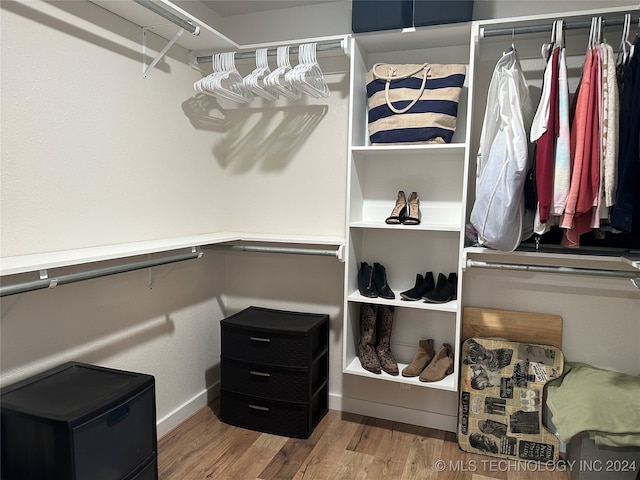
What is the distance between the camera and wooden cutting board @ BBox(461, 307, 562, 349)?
2.20 metres

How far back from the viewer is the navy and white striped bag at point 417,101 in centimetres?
207

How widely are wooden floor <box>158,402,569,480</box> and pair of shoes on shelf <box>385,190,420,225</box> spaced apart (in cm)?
115

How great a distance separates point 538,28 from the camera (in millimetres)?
1929

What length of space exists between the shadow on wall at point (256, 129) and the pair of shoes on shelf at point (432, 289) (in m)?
1.05

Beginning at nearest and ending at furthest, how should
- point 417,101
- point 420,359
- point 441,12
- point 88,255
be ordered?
point 88,255, point 441,12, point 417,101, point 420,359

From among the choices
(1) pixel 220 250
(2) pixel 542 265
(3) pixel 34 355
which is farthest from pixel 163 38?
(2) pixel 542 265

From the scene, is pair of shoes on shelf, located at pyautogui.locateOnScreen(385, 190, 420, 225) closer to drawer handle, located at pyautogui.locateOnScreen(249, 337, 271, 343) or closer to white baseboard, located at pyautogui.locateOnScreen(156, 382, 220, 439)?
drawer handle, located at pyautogui.locateOnScreen(249, 337, 271, 343)

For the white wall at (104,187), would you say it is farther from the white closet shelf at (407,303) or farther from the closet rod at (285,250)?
the white closet shelf at (407,303)

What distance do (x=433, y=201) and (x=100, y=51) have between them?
1.73 m

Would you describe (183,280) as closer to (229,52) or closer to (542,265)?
(229,52)

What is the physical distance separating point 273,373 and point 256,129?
4.72ft

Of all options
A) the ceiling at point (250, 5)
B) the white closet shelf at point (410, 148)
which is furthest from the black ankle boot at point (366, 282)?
the ceiling at point (250, 5)

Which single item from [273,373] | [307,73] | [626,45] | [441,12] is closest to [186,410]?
[273,373]

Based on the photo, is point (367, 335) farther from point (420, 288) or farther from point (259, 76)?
point (259, 76)
